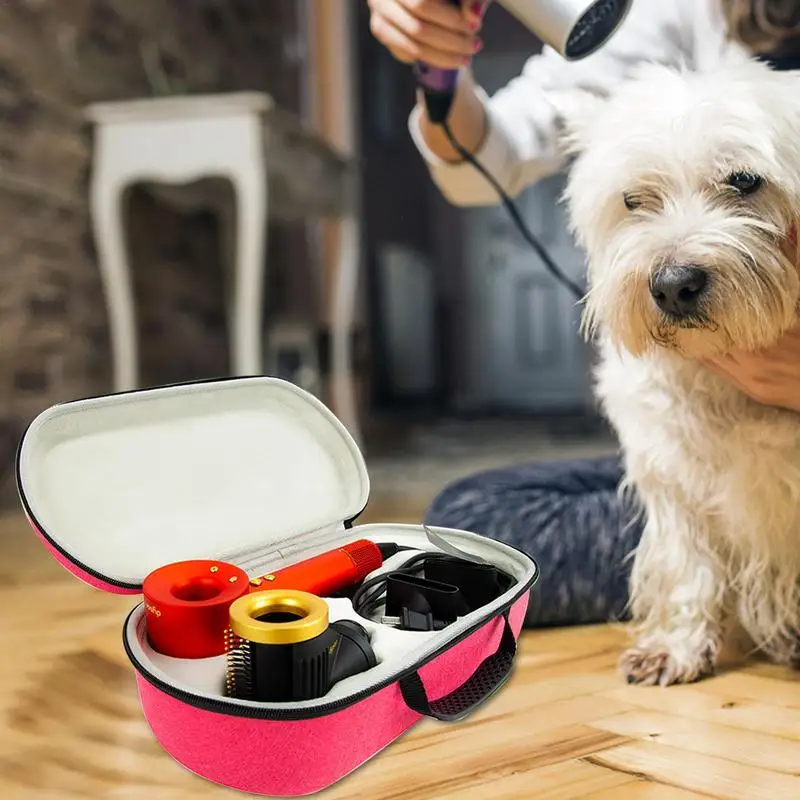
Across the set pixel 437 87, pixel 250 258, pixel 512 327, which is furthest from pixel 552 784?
pixel 512 327

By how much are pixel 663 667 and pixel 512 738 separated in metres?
0.24

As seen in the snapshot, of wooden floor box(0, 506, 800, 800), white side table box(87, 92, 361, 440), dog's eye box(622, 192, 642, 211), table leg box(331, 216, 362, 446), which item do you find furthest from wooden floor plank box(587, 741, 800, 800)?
table leg box(331, 216, 362, 446)

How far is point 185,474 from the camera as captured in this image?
2.80 ft

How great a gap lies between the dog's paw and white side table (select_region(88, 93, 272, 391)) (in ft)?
3.11

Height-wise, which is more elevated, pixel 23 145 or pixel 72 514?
pixel 23 145

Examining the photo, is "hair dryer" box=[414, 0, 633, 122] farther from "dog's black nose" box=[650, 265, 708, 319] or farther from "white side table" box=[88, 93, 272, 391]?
"white side table" box=[88, 93, 272, 391]

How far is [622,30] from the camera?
1079mm

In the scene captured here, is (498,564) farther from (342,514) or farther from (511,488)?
(511,488)

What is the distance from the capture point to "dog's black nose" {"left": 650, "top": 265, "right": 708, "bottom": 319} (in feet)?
2.47

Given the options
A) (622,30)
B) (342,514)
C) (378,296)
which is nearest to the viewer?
(342,514)

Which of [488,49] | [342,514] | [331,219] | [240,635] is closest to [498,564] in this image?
[342,514]

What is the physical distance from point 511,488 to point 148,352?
3.91 ft

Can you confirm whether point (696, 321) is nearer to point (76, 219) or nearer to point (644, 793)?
point (644, 793)

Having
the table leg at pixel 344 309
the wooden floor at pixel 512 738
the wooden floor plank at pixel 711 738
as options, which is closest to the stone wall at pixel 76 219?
the table leg at pixel 344 309
